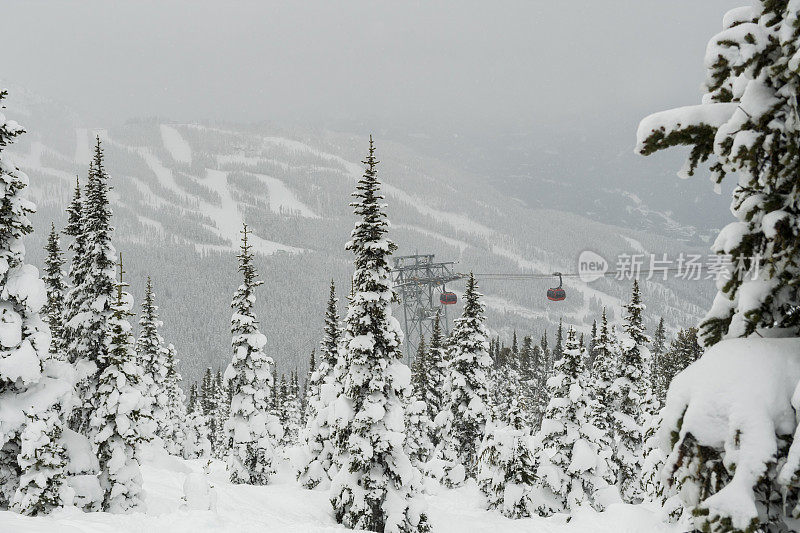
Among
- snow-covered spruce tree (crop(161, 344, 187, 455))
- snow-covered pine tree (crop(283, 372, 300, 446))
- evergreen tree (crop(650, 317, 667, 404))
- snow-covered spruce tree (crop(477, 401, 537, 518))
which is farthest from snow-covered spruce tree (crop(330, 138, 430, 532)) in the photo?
snow-covered pine tree (crop(283, 372, 300, 446))

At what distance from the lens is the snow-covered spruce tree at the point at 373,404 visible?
19.5m

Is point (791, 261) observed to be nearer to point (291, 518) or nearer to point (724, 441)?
point (724, 441)

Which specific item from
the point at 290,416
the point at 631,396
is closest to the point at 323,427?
the point at 631,396

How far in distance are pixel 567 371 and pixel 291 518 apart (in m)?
14.7

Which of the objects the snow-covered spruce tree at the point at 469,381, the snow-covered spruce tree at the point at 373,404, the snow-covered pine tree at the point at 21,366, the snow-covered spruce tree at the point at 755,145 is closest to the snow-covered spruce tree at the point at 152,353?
the snow-covered spruce tree at the point at 469,381

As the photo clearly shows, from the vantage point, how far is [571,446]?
27.3 metres

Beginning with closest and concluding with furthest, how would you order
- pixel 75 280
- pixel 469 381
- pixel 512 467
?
pixel 75 280 < pixel 512 467 < pixel 469 381

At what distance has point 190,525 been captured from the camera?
14672 mm

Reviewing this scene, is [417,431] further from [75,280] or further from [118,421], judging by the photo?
[75,280]

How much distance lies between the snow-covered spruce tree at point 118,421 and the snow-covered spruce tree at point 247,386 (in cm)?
1005

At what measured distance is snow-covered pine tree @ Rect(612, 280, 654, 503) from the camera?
29750mm

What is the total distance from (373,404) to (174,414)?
4360 cm

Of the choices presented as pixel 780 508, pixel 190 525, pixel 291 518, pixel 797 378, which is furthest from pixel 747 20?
pixel 291 518

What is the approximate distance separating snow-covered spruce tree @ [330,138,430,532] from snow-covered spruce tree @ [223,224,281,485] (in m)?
11.5
